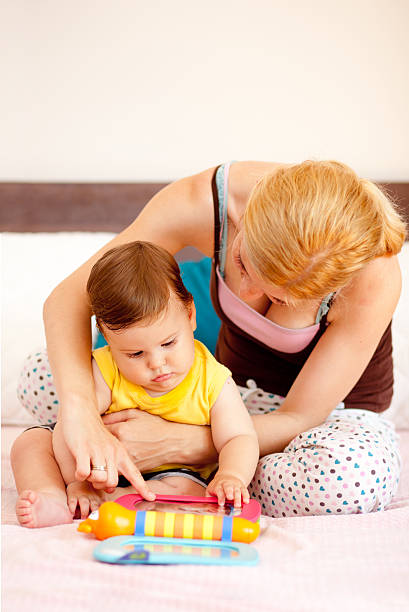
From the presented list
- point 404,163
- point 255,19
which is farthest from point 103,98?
point 404,163

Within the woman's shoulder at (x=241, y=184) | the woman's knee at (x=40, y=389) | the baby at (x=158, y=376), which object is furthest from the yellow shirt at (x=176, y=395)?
the woman's shoulder at (x=241, y=184)

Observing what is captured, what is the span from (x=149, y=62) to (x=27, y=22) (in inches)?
16.8

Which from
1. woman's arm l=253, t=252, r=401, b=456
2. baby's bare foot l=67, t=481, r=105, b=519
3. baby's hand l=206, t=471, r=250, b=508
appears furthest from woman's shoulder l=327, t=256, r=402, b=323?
baby's bare foot l=67, t=481, r=105, b=519

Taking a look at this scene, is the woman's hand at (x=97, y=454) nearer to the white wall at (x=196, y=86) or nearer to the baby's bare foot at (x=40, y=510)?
the baby's bare foot at (x=40, y=510)

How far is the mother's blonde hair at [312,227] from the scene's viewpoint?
0.99 m

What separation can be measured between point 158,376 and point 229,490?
237mm

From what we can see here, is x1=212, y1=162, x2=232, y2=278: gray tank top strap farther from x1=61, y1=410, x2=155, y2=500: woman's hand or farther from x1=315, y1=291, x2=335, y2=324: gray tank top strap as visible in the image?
x1=61, y1=410, x2=155, y2=500: woman's hand

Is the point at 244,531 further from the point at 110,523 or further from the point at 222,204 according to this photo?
the point at 222,204

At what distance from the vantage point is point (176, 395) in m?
1.20

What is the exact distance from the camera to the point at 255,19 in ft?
7.18

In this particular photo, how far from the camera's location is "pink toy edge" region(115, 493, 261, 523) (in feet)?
3.20

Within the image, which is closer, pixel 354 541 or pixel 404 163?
pixel 354 541

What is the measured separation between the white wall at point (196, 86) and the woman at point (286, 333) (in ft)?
3.13

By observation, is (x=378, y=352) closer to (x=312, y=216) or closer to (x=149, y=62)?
(x=312, y=216)
